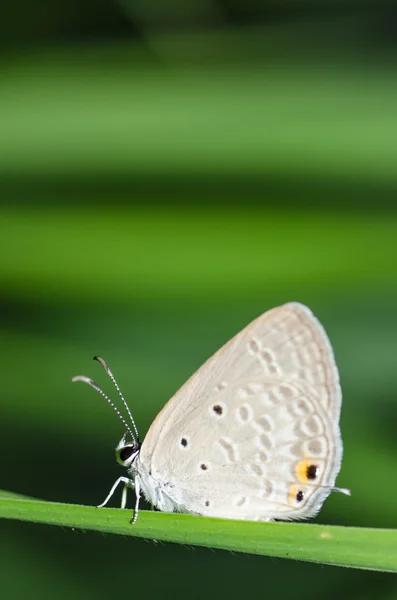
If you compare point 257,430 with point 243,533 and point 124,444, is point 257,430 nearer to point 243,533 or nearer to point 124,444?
point 124,444

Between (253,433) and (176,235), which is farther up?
(176,235)

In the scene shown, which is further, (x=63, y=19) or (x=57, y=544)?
(x=63, y=19)

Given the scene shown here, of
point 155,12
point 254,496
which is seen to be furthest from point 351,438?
point 155,12

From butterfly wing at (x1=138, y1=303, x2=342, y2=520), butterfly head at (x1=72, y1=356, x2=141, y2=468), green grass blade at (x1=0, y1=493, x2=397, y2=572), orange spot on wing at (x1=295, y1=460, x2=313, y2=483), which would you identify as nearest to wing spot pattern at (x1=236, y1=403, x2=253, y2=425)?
butterfly wing at (x1=138, y1=303, x2=342, y2=520)

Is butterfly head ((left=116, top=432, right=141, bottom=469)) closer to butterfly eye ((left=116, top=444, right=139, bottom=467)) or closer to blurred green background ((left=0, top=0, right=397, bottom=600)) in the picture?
butterfly eye ((left=116, top=444, right=139, bottom=467))

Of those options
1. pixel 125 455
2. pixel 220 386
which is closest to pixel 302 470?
pixel 220 386

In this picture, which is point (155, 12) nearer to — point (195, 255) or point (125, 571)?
point (195, 255)

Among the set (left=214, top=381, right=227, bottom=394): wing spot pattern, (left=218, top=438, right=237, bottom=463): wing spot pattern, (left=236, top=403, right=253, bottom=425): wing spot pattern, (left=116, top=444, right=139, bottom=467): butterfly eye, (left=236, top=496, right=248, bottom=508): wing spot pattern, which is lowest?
(left=236, top=496, right=248, bottom=508): wing spot pattern
